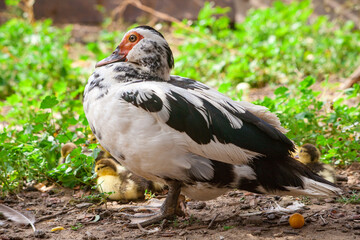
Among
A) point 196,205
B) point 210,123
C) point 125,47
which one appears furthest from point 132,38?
point 196,205

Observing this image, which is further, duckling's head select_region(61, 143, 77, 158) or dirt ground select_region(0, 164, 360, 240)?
duckling's head select_region(61, 143, 77, 158)

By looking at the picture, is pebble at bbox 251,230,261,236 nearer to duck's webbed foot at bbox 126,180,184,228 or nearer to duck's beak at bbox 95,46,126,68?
duck's webbed foot at bbox 126,180,184,228

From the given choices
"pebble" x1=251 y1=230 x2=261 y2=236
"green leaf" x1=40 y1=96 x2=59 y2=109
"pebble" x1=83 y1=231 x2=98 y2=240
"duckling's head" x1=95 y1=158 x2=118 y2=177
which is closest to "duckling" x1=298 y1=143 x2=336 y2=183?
"pebble" x1=251 y1=230 x2=261 y2=236

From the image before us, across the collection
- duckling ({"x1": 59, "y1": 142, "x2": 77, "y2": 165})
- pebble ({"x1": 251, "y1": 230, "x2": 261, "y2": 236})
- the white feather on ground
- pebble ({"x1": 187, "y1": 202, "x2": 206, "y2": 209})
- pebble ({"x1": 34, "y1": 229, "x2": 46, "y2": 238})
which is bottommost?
the white feather on ground

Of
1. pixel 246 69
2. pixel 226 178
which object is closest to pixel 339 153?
pixel 226 178

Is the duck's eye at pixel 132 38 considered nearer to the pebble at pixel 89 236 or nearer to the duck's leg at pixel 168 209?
the duck's leg at pixel 168 209

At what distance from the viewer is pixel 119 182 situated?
3270 mm

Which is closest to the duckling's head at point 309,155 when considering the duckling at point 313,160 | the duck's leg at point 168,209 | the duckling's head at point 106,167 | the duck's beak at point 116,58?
the duckling at point 313,160

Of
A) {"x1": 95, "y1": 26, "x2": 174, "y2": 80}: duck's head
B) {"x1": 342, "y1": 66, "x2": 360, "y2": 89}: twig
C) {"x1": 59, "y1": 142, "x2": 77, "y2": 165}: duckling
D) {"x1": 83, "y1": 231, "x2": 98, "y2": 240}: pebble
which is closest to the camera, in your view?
{"x1": 83, "y1": 231, "x2": 98, "y2": 240}: pebble

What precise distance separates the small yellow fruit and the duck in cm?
13

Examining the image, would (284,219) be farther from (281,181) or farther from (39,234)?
(39,234)

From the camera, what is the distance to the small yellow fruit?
2.69m

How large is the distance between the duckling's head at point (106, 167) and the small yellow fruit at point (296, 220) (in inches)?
46.3

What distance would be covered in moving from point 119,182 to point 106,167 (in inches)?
5.3
